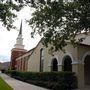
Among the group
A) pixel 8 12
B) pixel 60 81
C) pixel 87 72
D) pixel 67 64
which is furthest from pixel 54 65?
pixel 8 12

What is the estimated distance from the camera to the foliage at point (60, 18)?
16.3m

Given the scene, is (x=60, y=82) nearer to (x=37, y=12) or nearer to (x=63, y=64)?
(x=63, y=64)

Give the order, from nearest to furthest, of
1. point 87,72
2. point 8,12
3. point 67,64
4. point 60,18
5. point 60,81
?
point 8,12 → point 60,18 → point 60,81 → point 87,72 → point 67,64

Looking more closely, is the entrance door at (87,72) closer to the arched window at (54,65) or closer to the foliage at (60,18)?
the arched window at (54,65)

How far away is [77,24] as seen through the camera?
16.9 m

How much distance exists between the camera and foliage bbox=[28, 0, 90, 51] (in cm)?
1627

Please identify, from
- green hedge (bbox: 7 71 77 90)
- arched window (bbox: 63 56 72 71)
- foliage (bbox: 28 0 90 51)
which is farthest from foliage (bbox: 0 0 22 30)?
arched window (bbox: 63 56 72 71)

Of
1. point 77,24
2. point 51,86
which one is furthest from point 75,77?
point 77,24

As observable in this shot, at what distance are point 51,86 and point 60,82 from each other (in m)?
0.98

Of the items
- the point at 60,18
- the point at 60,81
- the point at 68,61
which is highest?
the point at 60,18

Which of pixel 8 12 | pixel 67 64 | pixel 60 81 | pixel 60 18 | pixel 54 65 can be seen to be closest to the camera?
pixel 8 12

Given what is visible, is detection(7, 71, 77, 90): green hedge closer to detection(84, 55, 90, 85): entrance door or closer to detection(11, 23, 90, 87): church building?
detection(11, 23, 90, 87): church building

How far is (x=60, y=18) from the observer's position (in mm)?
17453

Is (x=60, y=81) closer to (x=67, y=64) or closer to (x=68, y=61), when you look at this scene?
(x=67, y=64)
